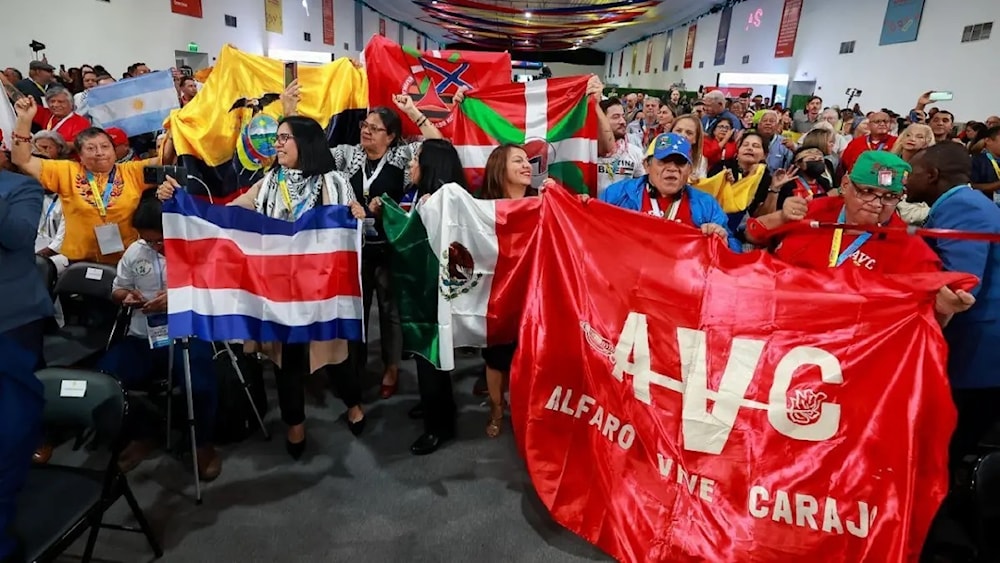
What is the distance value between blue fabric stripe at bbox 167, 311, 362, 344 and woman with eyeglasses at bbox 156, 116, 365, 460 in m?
0.10

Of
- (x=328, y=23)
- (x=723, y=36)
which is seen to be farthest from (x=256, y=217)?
(x=723, y=36)

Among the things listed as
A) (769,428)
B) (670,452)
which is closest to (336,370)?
(670,452)

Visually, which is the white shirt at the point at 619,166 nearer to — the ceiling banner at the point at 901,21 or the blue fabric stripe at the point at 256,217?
the blue fabric stripe at the point at 256,217

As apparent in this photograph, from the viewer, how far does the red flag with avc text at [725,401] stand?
1932mm

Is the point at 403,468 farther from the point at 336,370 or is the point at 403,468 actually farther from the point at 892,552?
the point at 892,552

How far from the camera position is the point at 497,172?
3.12 metres

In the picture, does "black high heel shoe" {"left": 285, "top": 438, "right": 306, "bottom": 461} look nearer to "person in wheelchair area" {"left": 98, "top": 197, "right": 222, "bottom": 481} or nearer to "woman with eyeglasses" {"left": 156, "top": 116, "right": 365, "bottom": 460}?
"woman with eyeglasses" {"left": 156, "top": 116, "right": 365, "bottom": 460}

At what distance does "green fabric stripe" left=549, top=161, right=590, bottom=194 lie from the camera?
3807 mm

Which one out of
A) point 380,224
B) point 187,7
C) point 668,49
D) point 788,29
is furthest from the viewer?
point 668,49

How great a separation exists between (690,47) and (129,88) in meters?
23.4

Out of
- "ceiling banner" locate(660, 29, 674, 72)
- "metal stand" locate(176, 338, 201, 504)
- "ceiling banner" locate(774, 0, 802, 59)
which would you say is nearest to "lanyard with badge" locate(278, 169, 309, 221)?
"metal stand" locate(176, 338, 201, 504)

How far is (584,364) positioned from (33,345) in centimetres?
213

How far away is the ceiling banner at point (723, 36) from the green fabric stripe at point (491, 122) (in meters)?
19.5

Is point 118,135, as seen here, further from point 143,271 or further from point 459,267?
point 459,267
